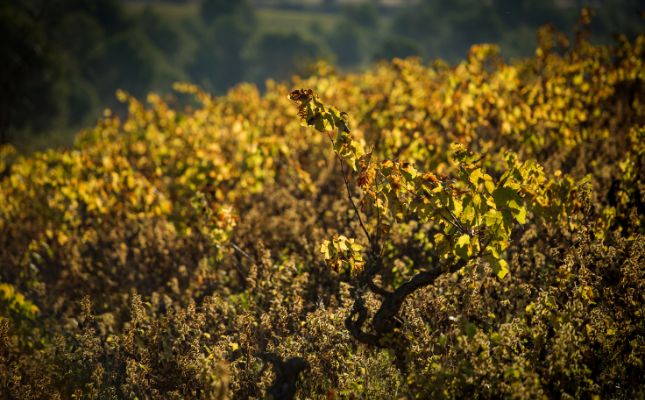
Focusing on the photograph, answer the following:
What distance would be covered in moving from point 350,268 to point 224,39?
11281 centimetres

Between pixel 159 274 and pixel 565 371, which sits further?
pixel 159 274

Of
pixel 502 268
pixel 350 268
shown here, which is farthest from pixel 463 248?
pixel 350 268

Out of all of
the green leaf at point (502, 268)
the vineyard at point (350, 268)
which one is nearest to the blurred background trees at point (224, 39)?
the vineyard at point (350, 268)

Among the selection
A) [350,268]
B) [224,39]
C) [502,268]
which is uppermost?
[224,39]

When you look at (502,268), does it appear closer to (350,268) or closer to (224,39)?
(350,268)

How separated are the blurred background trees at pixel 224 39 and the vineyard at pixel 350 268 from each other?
104 ft

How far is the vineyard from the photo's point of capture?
399cm

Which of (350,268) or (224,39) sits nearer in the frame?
(350,268)

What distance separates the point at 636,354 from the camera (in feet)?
12.8

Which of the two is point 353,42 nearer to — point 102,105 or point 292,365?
point 102,105

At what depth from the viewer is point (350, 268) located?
5.18 meters

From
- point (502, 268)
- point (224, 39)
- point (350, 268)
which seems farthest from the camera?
point (224, 39)

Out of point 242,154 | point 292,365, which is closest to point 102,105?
point 242,154

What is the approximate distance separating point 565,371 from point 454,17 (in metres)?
128
